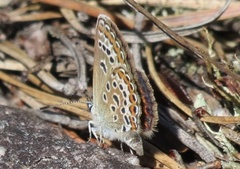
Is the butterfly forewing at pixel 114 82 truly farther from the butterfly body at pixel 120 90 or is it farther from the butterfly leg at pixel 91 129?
the butterfly leg at pixel 91 129

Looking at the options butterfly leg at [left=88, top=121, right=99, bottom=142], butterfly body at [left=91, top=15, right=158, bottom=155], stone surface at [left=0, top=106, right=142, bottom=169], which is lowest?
stone surface at [left=0, top=106, right=142, bottom=169]

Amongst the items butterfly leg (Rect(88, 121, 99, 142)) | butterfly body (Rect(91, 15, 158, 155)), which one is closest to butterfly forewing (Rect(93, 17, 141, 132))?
butterfly body (Rect(91, 15, 158, 155))

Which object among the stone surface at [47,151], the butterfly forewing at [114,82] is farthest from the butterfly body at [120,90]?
the stone surface at [47,151]

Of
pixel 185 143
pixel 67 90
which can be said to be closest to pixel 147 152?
pixel 185 143

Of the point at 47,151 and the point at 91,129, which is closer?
the point at 47,151

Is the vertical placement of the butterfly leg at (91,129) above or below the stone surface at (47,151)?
above

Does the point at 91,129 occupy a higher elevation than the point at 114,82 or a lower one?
lower

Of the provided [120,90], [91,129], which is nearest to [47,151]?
[91,129]

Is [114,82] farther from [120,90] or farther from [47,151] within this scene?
[47,151]

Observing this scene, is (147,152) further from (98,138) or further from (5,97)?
(5,97)

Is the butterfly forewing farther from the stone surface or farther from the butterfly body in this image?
the stone surface

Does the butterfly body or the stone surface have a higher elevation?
the butterfly body
